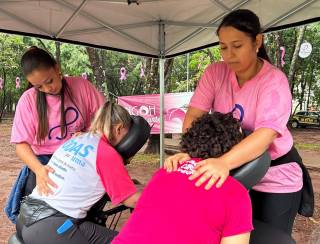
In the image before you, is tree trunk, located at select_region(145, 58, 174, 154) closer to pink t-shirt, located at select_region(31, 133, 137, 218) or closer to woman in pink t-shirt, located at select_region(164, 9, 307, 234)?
woman in pink t-shirt, located at select_region(164, 9, 307, 234)

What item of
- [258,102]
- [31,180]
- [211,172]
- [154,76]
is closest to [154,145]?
[154,76]

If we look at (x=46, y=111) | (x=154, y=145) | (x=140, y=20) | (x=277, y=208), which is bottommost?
(x=154, y=145)

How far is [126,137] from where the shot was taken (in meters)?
1.78

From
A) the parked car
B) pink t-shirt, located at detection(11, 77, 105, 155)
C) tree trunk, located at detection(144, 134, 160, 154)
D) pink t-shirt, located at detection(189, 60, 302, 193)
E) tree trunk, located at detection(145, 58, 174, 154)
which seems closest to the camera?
pink t-shirt, located at detection(189, 60, 302, 193)

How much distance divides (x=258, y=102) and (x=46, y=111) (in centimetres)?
123

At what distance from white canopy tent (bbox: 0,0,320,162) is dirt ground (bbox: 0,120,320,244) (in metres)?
2.08

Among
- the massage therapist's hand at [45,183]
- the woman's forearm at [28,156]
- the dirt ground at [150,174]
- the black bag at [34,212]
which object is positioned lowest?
the dirt ground at [150,174]

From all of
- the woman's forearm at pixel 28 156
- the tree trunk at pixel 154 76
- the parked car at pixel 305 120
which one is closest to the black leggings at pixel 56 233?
the woman's forearm at pixel 28 156

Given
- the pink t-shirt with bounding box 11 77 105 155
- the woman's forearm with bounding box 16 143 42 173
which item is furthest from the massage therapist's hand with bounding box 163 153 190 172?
the pink t-shirt with bounding box 11 77 105 155

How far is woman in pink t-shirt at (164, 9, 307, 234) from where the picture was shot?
148cm

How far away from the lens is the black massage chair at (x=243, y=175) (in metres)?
1.28

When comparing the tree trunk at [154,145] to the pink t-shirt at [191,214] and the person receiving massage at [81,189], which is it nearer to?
the person receiving massage at [81,189]

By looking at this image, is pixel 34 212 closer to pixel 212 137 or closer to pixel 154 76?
pixel 212 137

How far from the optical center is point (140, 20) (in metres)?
3.81
